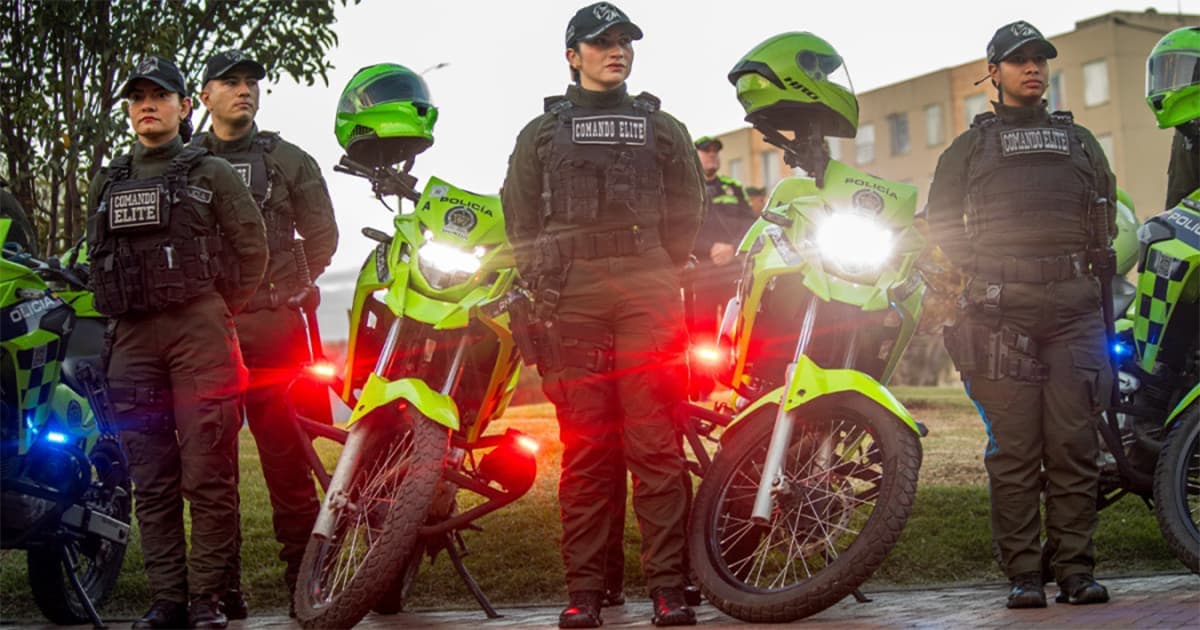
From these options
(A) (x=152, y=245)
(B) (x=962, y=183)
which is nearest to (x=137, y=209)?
(A) (x=152, y=245)

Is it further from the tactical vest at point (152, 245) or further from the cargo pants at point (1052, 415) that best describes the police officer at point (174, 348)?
the cargo pants at point (1052, 415)

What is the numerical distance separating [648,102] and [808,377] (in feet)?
Result: 3.92

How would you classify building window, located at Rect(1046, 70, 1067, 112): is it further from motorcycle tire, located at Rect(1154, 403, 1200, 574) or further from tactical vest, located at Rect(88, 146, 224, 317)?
tactical vest, located at Rect(88, 146, 224, 317)

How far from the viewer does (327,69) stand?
939 cm

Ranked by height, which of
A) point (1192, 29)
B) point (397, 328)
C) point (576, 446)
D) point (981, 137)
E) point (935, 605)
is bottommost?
point (935, 605)

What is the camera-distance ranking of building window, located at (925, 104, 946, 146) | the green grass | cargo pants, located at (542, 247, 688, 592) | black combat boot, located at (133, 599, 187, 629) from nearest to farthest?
cargo pants, located at (542, 247, 688, 592) < black combat boot, located at (133, 599, 187, 629) < the green grass < building window, located at (925, 104, 946, 146)

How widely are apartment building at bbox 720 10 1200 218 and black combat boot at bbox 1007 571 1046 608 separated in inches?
1678

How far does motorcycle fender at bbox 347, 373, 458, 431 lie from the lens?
630 centimetres

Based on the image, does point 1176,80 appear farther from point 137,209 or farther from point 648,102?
point 137,209

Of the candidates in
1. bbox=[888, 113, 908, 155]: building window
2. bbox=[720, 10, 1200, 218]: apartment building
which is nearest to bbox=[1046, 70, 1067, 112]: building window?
bbox=[720, 10, 1200, 218]: apartment building

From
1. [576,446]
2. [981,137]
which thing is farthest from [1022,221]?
[576,446]

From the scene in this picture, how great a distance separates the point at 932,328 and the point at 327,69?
26.0 ft

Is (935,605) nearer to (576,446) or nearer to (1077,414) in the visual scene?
(1077,414)

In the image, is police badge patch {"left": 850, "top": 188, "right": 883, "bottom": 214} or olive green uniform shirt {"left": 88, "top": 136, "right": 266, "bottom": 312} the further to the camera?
olive green uniform shirt {"left": 88, "top": 136, "right": 266, "bottom": 312}
